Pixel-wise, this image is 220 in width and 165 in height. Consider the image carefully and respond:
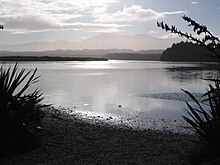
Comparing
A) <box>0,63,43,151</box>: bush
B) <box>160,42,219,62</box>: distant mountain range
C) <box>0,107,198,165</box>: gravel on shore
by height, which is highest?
<box>160,42,219,62</box>: distant mountain range

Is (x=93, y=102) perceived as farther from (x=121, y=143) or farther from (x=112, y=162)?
(x=112, y=162)

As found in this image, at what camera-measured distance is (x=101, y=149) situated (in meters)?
7.57

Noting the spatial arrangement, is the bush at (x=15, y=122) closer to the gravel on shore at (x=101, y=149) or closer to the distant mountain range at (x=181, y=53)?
the gravel on shore at (x=101, y=149)

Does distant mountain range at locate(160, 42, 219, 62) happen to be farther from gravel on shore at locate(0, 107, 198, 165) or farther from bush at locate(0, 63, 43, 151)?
bush at locate(0, 63, 43, 151)

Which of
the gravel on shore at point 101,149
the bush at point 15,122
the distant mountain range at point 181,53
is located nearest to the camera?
the gravel on shore at point 101,149

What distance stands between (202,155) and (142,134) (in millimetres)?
3967

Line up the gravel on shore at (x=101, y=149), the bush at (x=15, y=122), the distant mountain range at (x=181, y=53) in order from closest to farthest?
the gravel on shore at (x=101, y=149), the bush at (x=15, y=122), the distant mountain range at (x=181, y=53)

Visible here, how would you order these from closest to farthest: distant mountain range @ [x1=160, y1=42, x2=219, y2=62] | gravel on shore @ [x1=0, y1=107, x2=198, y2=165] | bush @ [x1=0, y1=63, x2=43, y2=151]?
gravel on shore @ [x1=0, y1=107, x2=198, y2=165], bush @ [x1=0, y1=63, x2=43, y2=151], distant mountain range @ [x1=160, y1=42, x2=219, y2=62]

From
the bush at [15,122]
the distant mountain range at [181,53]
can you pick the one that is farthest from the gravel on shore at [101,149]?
the distant mountain range at [181,53]

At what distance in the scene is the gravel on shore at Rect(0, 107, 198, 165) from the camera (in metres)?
6.55

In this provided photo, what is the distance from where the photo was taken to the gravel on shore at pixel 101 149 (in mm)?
6555

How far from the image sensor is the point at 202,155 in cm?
607

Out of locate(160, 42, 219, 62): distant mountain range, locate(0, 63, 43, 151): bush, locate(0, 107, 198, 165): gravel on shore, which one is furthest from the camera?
locate(160, 42, 219, 62): distant mountain range

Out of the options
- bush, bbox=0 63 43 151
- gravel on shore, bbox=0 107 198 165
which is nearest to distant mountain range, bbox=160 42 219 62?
gravel on shore, bbox=0 107 198 165
